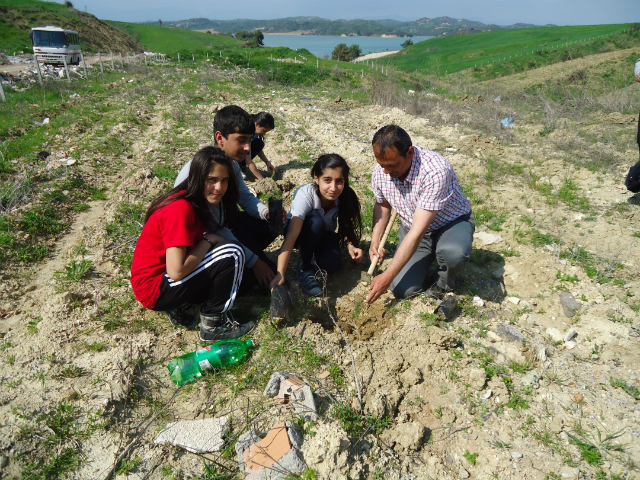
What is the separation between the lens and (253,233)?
3250 millimetres

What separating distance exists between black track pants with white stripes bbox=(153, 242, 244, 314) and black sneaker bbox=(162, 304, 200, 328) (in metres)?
0.20

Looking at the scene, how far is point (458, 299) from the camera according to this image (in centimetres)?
295

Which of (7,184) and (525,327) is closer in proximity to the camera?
(525,327)

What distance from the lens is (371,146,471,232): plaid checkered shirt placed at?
2484 mm

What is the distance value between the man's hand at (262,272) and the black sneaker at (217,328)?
436 mm

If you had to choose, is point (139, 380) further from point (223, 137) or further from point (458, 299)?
point (458, 299)

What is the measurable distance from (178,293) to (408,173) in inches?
70.4

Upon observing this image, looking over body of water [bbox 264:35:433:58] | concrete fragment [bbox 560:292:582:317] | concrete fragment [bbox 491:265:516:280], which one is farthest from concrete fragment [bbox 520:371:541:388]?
body of water [bbox 264:35:433:58]

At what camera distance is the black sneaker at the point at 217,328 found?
2.51 meters

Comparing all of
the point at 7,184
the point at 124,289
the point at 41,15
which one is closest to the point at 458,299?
the point at 124,289

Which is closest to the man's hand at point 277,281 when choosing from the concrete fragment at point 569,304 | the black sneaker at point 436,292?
the black sneaker at point 436,292

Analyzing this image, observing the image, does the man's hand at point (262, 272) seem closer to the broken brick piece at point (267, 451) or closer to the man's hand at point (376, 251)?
the man's hand at point (376, 251)

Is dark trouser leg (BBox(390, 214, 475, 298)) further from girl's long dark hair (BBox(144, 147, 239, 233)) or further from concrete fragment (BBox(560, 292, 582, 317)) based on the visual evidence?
girl's long dark hair (BBox(144, 147, 239, 233))

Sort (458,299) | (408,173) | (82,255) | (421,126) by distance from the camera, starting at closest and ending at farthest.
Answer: (408,173) < (458,299) < (82,255) < (421,126)
